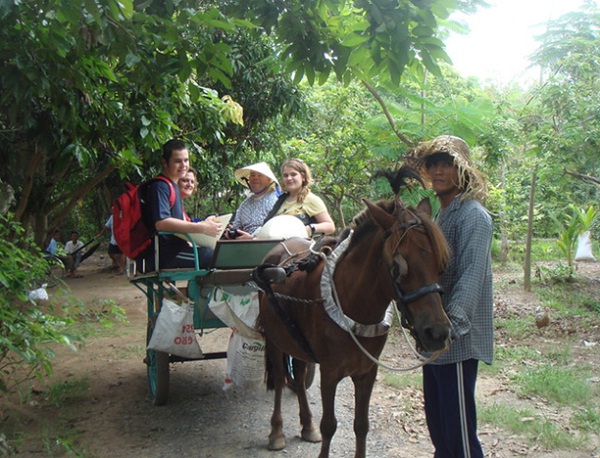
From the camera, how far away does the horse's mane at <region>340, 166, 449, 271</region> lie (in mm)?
2502

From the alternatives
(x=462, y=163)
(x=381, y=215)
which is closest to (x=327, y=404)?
(x=381, y=215)

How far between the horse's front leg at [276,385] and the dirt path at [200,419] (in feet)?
0.32

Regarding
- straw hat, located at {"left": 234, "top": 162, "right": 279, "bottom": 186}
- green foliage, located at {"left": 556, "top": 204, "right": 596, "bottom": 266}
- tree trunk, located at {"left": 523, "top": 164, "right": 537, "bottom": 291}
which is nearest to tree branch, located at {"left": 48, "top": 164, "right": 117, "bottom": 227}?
straw hat, located at {"left": 234, "top": 162, "right": 279, "bottom": 186}

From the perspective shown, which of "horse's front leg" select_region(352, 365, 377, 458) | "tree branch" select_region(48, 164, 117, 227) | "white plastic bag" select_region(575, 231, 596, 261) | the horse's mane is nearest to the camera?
the horse's mane

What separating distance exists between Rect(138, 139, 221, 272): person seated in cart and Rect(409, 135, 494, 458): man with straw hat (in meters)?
2.33

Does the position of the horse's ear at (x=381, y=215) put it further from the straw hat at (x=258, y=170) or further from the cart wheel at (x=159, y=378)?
the cart wheel at (x=159, y=378)

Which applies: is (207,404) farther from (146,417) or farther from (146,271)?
(146,271)

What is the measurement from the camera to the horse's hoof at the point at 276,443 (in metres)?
4.26

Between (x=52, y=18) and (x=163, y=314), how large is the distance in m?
2.55

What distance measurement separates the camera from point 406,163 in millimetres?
2941

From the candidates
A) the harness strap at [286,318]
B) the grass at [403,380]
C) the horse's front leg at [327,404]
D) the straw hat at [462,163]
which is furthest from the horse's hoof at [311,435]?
the straw hat at [462,163]

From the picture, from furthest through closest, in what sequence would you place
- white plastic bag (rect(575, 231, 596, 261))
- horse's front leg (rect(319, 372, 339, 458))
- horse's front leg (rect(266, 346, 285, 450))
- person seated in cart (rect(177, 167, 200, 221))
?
white plastic bag (rect(575, 231, 596, 261)), person seated in cart (rect(177, 167, 200, 221)), horse's front leg (rect(266, 346, 285, 450)), horse's front leg (rect(319, 372, 339, 458))

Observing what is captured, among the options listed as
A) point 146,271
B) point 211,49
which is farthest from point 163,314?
point 211,49

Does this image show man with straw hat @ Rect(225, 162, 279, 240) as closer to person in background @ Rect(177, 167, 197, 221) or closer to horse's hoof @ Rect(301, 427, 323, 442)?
person in background @ Rect(177, 167, 197, 221)
